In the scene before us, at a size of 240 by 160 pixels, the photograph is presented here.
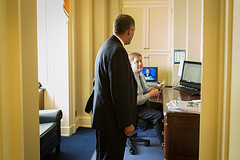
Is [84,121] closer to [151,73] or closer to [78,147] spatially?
[78,147]

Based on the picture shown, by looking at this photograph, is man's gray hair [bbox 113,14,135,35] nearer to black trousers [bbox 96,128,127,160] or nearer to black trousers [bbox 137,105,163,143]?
black trousers [bbox 96,128,127,160]

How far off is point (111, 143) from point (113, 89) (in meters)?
0.43

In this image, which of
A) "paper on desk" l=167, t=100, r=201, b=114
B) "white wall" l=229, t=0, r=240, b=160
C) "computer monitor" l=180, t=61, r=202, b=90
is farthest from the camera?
"computer monitor" l=180, t=61, r=202, b=90

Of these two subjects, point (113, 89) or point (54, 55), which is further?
point (54, 55)

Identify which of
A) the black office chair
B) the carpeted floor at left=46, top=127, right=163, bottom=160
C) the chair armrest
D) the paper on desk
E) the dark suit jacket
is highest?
the dark suit jacket

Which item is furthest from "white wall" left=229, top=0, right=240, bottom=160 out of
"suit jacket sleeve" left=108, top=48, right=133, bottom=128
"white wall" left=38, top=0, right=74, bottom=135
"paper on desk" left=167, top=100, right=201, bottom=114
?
"white wall" left=38, top=0, right=74, bottom=135

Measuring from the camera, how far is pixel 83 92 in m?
3.92

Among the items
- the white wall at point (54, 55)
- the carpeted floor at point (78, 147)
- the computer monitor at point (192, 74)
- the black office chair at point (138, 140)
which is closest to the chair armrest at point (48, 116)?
the carpeted floor at point (78, 147)

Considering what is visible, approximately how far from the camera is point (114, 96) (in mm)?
1572

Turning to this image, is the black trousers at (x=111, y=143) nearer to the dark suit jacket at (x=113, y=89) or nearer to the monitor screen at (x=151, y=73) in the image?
the dark suit jacket at (x=113, y=89)

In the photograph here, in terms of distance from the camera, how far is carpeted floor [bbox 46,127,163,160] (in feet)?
9.15

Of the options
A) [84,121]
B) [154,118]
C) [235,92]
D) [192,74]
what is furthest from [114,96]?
[84,121]

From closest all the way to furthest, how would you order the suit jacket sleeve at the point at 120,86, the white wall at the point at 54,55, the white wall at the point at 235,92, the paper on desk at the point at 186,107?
the white wall at the point at 235,92 < the suit jacket sleeve at the point at 120,86 < the paper on desk at the point at 186,107 < the white wall at the point at 54,55

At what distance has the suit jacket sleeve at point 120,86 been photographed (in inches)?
61.4
